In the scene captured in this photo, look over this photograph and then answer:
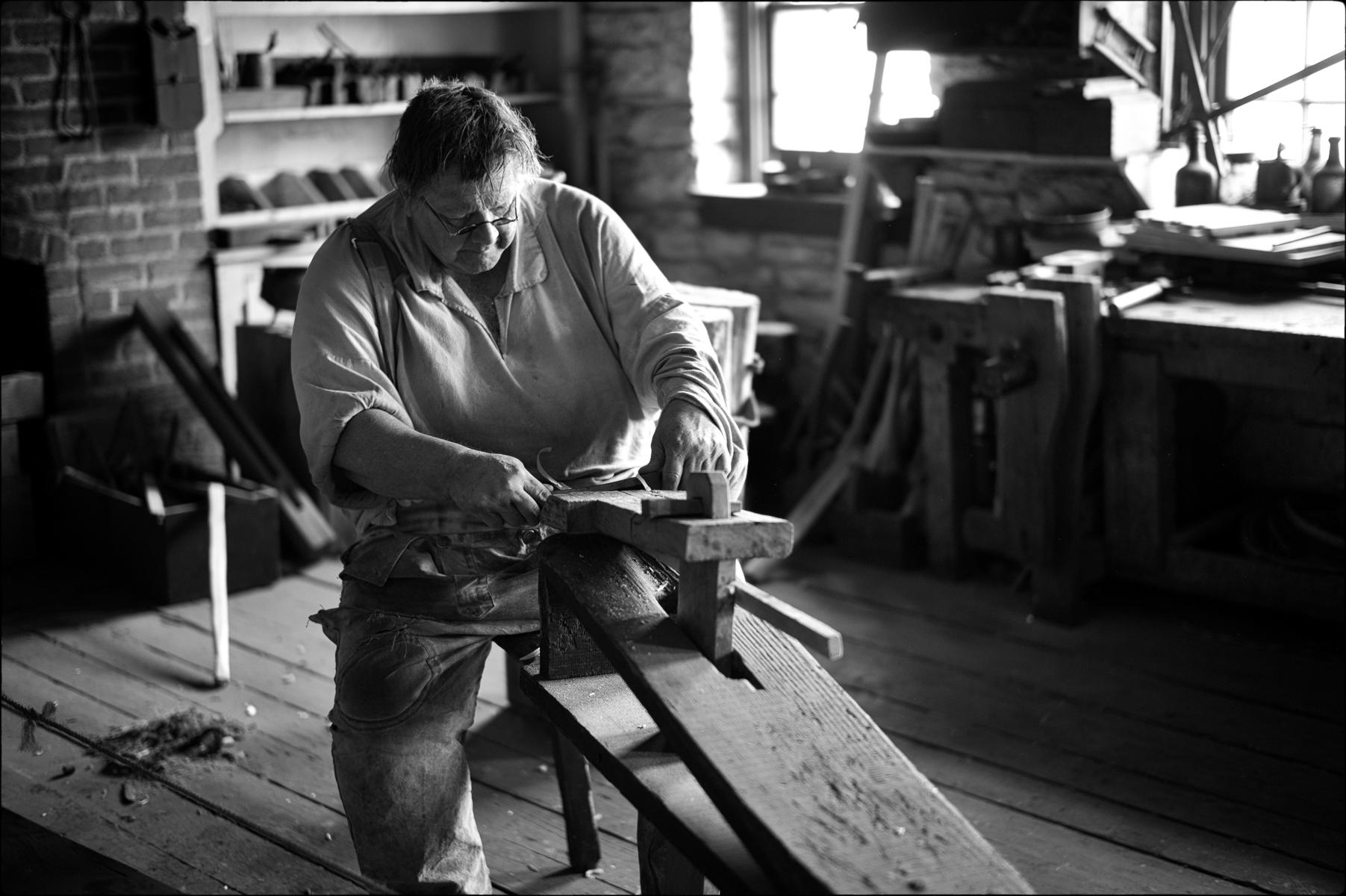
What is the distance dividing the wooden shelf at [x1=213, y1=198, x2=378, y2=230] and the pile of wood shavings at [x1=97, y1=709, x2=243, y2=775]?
2.24 meters

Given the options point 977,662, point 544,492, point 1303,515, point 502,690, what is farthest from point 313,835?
point 1303,515

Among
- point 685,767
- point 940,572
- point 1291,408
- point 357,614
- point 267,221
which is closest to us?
point 685,767

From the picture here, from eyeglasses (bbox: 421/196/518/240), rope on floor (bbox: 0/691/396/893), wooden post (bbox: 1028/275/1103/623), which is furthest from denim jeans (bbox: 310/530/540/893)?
wooden post (bbox: 1028/275/1103/623)

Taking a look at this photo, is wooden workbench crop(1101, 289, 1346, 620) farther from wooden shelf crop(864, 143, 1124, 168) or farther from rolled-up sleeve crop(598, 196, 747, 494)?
rolled-up sleeve crop(598, 196, 747, 494)

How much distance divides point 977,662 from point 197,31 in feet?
11.0

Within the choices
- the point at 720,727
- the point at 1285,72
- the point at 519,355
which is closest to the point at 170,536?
the point at 519,355

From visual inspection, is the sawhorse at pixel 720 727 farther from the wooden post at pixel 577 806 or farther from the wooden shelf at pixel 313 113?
the wooden shelf at pixel 313 113

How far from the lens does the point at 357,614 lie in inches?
102

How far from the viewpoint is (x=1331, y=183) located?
4293mm

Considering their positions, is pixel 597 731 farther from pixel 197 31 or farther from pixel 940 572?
pixel 197 31

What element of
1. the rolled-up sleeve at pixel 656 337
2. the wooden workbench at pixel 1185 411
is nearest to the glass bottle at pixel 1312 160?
the wooden workbench at pixel 1185 411

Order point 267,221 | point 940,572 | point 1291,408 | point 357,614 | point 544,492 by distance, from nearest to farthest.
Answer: point 544,492, point 357,614, point 1291,408, point 940,572, point 267,221

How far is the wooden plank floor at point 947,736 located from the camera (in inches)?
121

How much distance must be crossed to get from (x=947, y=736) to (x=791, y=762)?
1.95 meters
